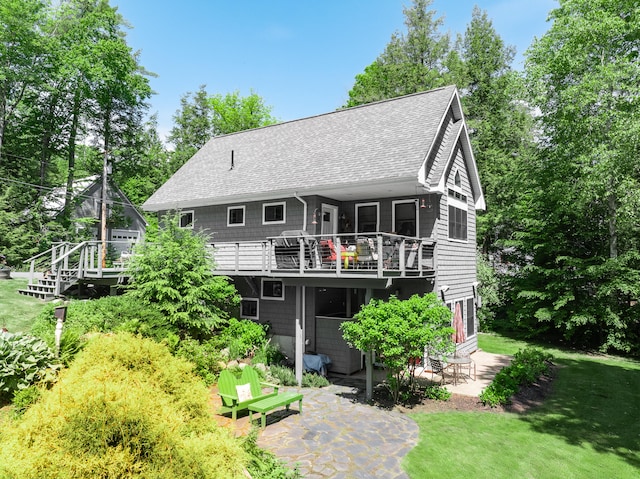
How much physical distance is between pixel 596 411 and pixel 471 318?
7543 millimetres

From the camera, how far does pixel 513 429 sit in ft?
31.0

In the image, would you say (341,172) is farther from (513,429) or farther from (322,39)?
(322,39)

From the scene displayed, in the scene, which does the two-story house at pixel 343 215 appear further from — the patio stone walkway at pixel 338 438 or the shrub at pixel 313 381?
the patio stone walkway at pixel 338 438

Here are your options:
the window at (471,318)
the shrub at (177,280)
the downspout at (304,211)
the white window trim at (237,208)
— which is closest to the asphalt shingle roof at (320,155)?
the downspout at (304,211)

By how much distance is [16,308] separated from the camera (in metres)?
15.0

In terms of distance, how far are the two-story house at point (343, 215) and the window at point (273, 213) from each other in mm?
45

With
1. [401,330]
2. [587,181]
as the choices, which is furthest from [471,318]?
[401,330]

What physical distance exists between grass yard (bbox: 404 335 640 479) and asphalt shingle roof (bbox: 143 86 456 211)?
7.28 meters

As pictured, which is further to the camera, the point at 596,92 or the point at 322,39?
the point at 322,39

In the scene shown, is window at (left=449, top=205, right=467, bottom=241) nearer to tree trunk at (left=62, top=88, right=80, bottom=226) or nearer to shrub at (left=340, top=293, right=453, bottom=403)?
shrub at (left=340, top=293, right=453, bottom=403)

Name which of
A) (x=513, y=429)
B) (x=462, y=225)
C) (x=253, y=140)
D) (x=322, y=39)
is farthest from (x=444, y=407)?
(x=322, y=39)

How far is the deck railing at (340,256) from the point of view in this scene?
1199 centimetres

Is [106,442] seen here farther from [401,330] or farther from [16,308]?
[16,308]

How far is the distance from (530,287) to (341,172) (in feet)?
45.3
